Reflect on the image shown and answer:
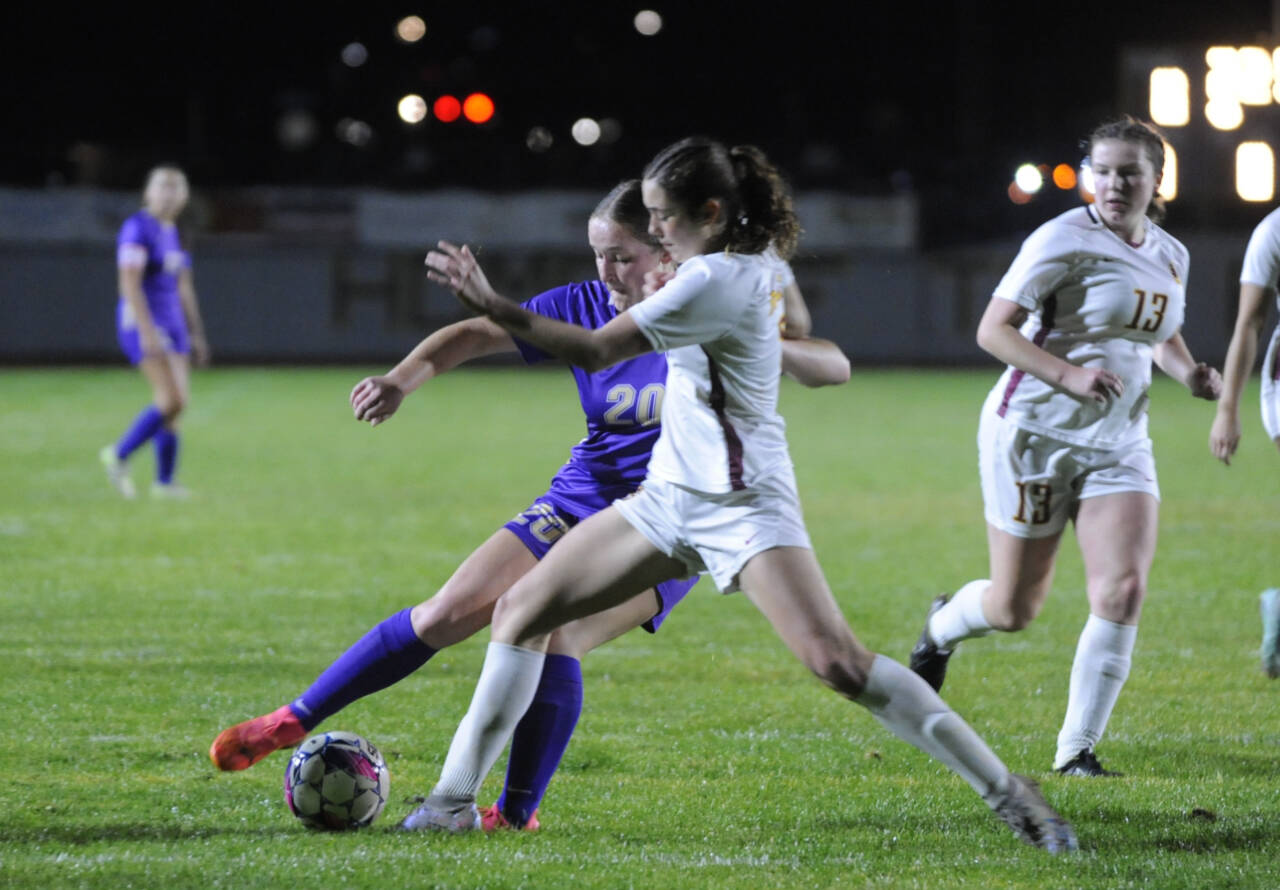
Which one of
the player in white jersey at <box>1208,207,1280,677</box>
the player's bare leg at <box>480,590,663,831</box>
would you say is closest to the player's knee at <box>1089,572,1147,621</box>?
the player in white jersey at <box>1208,207,1280,677</box>

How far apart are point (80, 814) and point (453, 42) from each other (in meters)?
36.3

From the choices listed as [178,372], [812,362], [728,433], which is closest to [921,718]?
[728,433]

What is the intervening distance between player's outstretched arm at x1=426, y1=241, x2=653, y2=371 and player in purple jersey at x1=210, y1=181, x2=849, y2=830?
0.60 meters

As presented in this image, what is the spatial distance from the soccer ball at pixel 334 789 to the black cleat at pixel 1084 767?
1.98m

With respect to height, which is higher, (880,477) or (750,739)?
(750,739)

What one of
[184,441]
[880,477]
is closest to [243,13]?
[184,441]

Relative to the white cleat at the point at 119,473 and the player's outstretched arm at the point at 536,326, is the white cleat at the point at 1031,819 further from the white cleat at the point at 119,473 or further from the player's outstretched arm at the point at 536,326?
the white cleat at the point at 119,473

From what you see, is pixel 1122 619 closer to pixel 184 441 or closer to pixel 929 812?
pixel 929 812

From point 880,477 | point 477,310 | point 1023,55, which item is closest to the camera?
point 477,310

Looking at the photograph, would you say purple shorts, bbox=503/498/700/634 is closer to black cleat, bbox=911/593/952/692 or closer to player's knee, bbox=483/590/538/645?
player's knee, bbox=483/590/538/645

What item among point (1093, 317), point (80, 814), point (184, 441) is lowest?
point (184, 441)

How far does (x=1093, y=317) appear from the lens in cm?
491

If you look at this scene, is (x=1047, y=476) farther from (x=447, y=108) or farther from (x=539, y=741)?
(x=447, y=108)

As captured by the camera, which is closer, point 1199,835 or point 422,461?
point 1199,835
